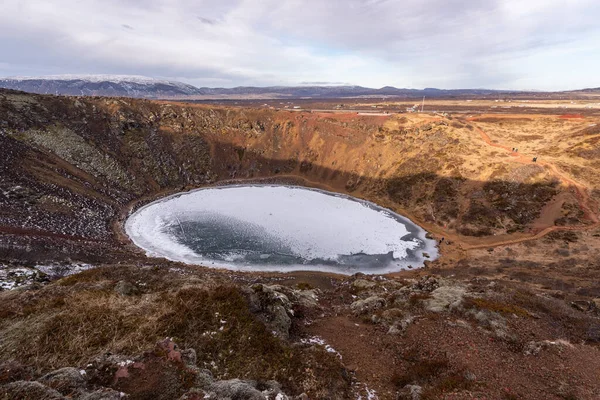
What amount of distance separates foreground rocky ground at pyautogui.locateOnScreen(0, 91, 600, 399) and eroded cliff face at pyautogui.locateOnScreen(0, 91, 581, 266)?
359 mm

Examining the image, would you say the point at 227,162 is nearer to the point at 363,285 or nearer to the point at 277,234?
the point at 277,234

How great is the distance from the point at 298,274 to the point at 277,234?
10381mm

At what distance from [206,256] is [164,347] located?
29082 mm

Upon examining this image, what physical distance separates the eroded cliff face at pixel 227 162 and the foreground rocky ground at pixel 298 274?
359 millimetres

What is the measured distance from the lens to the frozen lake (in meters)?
40.6

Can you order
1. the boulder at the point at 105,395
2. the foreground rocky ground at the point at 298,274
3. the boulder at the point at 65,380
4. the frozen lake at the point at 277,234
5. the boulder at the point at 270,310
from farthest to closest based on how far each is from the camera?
1. the frozen lake at the point at 277,234
2. the boulder at the point at 270,310
3. the foreground rocky ground at the point at 298,274
4. the boulder at the point at 65,380
5. the boulder at the point at 105,395

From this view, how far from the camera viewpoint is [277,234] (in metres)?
46.3

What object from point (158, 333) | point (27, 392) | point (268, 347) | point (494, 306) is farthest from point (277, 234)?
point (27, 392)

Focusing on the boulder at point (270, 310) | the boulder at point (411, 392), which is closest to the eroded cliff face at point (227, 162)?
the boulder at point (270, 310)

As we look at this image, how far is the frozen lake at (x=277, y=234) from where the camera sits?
1598 inches

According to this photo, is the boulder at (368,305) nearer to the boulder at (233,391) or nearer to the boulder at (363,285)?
the boulder at (363,285)

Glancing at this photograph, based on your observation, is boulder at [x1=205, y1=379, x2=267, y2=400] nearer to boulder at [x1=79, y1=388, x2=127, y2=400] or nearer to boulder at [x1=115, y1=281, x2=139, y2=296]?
boulder at [x1=79, y1=388, x2=127, y2=400]

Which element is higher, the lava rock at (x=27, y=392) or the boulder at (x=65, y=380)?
the lava rock at (x=27, y=392)

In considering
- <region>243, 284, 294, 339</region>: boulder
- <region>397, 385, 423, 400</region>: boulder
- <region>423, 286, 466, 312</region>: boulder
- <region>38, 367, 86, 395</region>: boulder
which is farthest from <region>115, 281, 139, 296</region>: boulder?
<region>423, 286, 466, 312</region>: boulder
